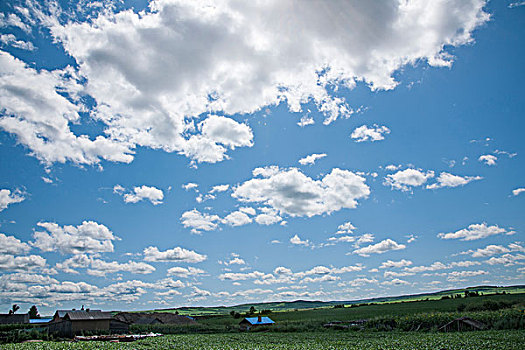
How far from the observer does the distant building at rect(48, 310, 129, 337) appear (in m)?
61.3

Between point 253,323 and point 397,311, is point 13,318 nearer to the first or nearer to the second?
point 253,323

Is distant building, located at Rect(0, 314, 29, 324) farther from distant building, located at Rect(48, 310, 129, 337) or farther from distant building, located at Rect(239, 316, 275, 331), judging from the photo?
distant building, located at Rect(239, 316, 275, 331)

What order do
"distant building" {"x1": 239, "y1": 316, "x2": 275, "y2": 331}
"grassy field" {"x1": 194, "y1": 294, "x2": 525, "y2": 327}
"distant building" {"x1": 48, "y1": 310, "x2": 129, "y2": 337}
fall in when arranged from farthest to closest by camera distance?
"grassy field" {"x1": 194, "y1": 294, "x2": 525, "y2": 327} < "distant building" {"x1": 239, "y1": 316, "x2": 275, "y2": 331} < "distant building" {"x1": 48, "y1": 310, "x2": 129, "y2": 337}

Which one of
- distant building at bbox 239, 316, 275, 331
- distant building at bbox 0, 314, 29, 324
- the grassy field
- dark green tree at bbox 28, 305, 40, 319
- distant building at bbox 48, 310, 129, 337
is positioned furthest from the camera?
dark green tree at bbox 28, 305, 40, 319

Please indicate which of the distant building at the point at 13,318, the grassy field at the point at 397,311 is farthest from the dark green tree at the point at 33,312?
the grassy field at the point at 397,311

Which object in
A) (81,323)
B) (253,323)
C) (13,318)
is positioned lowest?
(253,323)

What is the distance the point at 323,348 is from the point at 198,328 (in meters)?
52.5

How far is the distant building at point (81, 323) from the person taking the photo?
61.3 meters

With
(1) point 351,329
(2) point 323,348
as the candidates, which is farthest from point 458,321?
(2) point 323,348

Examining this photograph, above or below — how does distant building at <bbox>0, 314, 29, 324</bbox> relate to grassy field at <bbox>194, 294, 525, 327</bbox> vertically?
above

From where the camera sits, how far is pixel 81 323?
204 feet

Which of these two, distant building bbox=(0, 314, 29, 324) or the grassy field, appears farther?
distant building bbox=(0, 314, 29, 324)

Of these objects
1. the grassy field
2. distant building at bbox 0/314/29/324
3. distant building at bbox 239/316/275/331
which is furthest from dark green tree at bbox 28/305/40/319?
distant building at bbox 239/316/275/331

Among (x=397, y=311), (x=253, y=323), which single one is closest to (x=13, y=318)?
(x=253, y=323)
